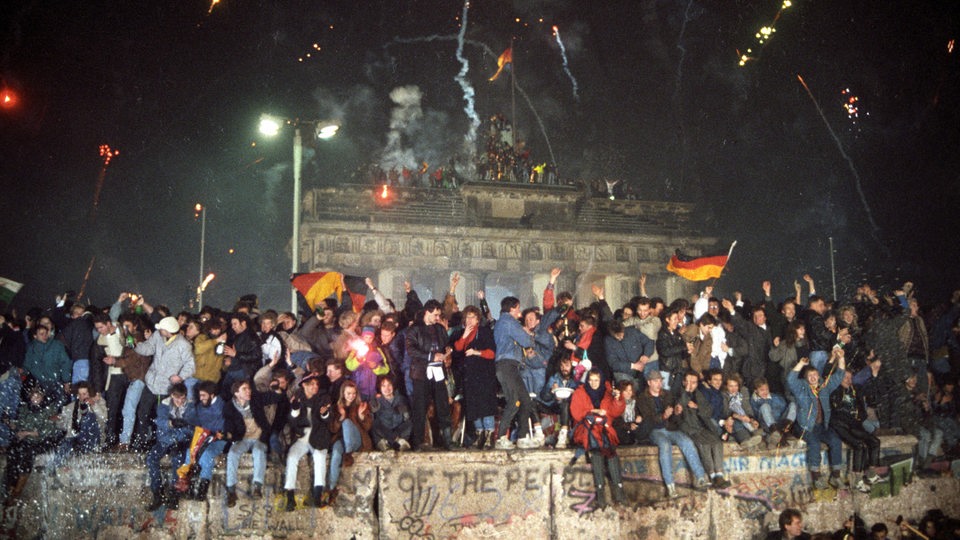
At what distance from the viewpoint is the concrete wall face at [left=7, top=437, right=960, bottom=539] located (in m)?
10.0

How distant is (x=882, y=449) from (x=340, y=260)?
26.0m

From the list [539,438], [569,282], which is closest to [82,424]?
[539,438]

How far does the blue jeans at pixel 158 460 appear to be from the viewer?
32.9 ft

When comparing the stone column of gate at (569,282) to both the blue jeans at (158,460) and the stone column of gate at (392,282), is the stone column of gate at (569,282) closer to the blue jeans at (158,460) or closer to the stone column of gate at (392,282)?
the stone column of gate at (392,282)

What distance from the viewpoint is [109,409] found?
440 inches

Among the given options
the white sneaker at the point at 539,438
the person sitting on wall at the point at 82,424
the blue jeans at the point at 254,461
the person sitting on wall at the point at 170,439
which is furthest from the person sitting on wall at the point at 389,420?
the person sitting on wall at the point at 82,424

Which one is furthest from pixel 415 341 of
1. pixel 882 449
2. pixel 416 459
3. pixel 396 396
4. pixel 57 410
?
pixel 882 449

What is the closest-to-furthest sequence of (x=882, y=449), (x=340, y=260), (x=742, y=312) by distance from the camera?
(x=882, y=449), (x=742, y=312), (x=340, y=260)

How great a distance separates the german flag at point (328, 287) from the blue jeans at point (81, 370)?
3.94m

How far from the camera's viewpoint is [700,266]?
16.5 m

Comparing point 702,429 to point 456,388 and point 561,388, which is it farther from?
point 456,388

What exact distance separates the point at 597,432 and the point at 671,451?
1.24 meters

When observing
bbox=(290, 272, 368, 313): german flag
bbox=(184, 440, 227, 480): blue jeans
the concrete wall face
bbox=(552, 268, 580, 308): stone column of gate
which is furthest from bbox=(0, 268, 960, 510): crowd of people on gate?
bbox=(552, 268, 580, 308): stone column of gate

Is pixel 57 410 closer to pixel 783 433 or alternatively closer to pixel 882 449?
pixel 783 433
